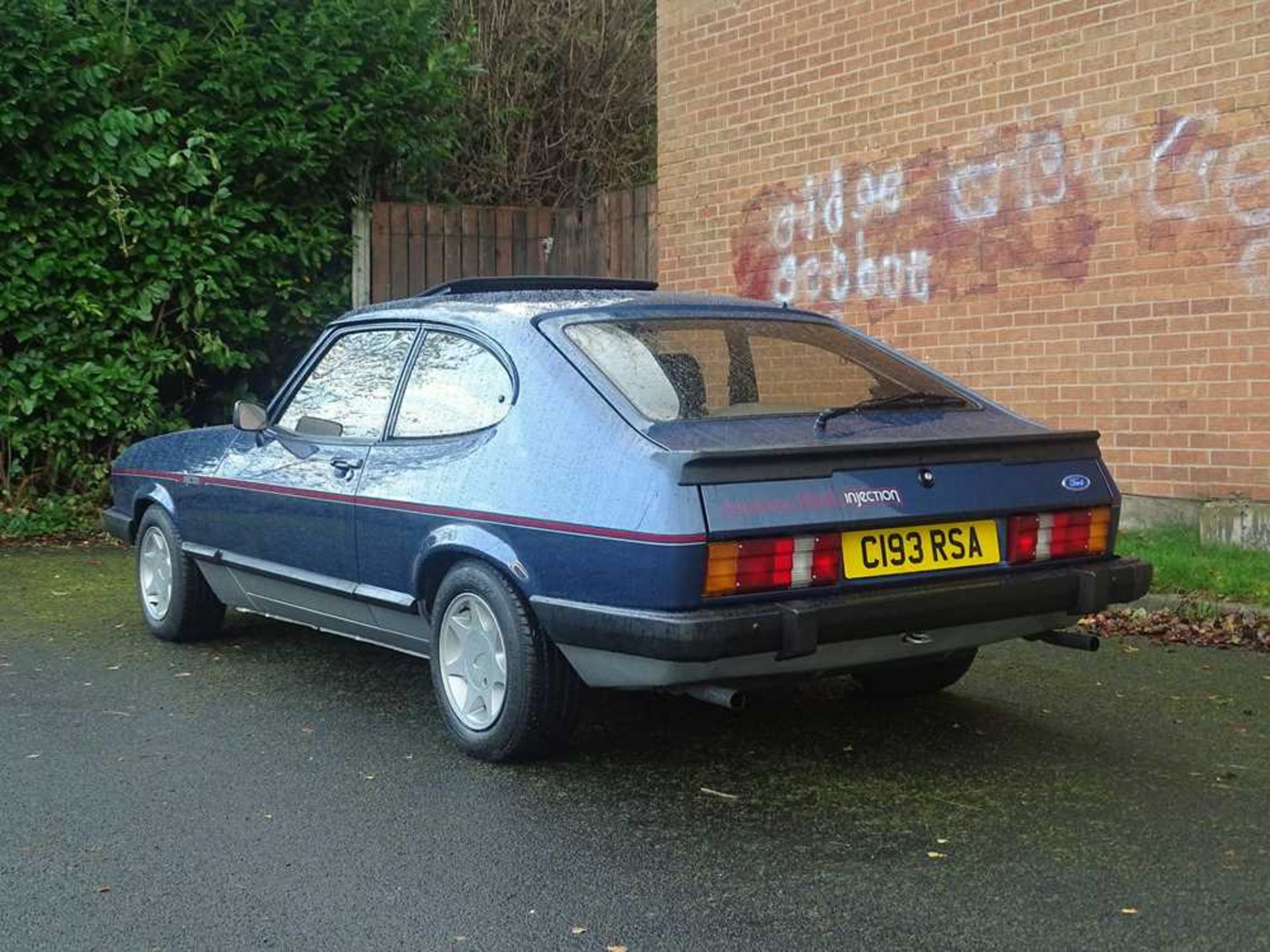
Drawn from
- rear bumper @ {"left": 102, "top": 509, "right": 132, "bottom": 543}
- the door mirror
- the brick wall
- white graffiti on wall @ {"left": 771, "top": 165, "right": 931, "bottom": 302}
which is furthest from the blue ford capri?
white graffiti on wall @ {"left": 771, "top": 165, "right": 931, "bottom": 302}

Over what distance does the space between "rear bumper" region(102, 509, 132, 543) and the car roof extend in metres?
1.82

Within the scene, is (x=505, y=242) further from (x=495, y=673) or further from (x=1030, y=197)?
(x=495, y=673)

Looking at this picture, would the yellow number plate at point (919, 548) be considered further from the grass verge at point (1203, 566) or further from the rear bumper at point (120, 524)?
the rear bumper at point (120, 524)

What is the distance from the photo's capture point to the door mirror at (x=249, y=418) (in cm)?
602

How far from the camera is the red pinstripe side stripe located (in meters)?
4.05

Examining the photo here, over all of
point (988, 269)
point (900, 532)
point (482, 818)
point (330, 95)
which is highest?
point (330, 95)

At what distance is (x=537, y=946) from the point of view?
325 cm

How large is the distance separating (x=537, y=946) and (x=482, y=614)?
1576 mm

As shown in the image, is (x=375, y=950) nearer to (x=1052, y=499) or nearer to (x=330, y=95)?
(x=1052, y=499)

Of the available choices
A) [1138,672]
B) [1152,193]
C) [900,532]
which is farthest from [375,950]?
[1152,193]

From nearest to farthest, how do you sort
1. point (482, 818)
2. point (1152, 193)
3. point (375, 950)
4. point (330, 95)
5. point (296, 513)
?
point (375, 950)
point (482, 818)
point (296, 513)
point (1152, 193)
point (330, 95)

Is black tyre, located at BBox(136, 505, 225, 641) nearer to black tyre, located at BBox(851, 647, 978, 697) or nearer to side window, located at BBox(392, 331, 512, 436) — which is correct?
side window, located at BBox(392, 331, 512, 436)

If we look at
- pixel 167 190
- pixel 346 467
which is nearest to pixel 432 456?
pixel 346 467

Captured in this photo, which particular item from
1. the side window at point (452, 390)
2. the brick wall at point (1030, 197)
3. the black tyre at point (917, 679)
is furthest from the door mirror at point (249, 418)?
the brick wall at point (1030, 197)
